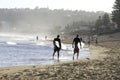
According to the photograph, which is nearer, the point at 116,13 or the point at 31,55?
the point at 31,55

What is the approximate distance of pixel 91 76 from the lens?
1261 centimetres

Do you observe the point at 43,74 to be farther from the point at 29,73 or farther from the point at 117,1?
the point at 117,1

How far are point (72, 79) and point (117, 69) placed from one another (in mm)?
2693

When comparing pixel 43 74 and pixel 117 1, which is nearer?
pixel 43 74

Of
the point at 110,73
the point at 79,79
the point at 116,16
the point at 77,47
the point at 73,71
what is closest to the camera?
the point at 79,79

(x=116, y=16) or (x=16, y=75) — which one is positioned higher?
(x=116, y=16)

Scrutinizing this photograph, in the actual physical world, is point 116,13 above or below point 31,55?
above

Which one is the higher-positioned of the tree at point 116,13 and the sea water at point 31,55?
the tree at point 116,13

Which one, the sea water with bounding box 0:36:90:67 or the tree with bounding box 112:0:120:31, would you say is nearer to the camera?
the sea water with bounding box 0:36:90:67

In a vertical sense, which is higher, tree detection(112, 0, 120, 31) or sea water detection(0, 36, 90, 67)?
tree detection(112, 0, 120, 31)

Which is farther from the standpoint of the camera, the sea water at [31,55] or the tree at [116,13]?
the tree at [116,13]

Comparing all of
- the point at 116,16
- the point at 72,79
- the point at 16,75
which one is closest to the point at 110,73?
the point at 72,79

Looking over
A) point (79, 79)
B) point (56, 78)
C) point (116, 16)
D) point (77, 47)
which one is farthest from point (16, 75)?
point (116, 16)

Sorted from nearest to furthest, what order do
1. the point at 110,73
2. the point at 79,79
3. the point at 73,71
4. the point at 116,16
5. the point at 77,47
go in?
the point at 79,79 < the point at 110,73 < the point at 73,71 < the point at 77,47 < the point at 116,16
